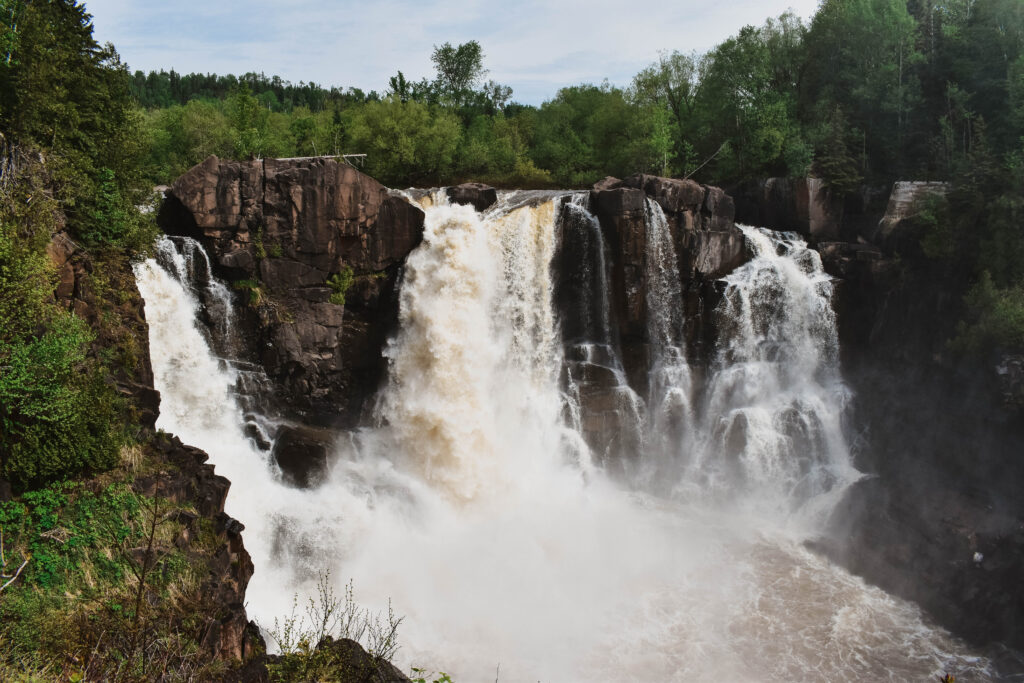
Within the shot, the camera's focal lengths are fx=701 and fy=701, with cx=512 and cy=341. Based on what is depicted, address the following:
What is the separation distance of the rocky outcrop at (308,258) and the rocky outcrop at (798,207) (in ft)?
56.0

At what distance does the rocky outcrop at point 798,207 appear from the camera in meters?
31.8

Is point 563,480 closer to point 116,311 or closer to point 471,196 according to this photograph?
point 471,196

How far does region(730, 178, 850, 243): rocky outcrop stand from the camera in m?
31.8

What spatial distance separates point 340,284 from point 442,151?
19356 millimetres

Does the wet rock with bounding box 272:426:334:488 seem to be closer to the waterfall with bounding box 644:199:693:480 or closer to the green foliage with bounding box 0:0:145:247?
the green foliage with bounding box 0:0:145:247

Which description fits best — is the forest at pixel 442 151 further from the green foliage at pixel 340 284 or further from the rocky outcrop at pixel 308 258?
the green foliage at pixel 340 284

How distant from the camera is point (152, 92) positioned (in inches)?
4461

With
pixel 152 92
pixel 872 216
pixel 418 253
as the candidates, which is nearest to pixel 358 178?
pixel 418 253

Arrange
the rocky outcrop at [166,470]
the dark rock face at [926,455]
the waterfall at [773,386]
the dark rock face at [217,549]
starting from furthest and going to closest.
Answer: the waterfall at [773,386], the dark rock face at [926,455], the rocky outcrop at [166,470], the dark rock face at [217,549]

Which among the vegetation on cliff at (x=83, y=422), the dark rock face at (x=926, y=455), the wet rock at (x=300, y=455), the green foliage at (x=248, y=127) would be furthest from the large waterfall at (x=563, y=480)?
the green foliage at (x=248, y=127)

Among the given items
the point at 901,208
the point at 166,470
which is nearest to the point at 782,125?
the point at 901,208

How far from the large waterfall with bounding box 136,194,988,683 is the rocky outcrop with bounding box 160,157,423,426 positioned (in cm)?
107

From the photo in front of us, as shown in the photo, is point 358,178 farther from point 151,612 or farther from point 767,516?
point 767,516

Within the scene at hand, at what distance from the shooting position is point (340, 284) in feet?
81.4
